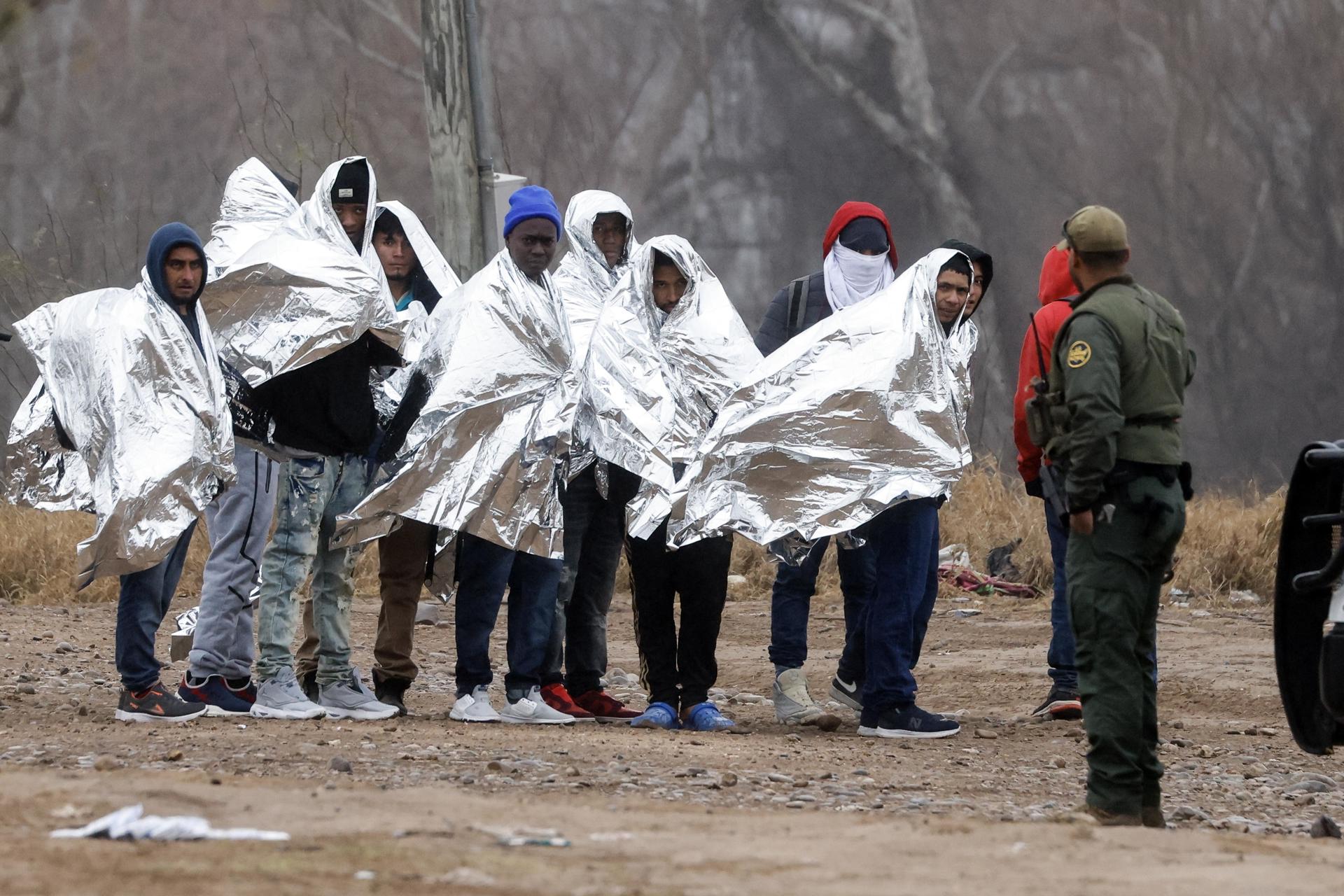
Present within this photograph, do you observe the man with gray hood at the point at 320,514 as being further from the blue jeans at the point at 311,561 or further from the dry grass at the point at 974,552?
the dry grass at the point at 974,552

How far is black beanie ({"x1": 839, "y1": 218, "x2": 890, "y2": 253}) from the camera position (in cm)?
676

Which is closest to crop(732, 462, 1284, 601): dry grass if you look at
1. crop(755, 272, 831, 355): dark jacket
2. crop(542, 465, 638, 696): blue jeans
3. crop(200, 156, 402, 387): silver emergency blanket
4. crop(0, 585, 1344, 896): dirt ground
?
crop(0, 585, 1344, 896): dirt ground

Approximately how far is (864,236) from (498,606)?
1.86 metres

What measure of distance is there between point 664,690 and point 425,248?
5.98 ft

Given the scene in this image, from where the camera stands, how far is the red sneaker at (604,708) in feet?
22.0

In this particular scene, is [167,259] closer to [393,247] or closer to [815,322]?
[393,247]

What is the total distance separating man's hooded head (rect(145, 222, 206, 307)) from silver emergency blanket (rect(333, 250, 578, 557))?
0.81 meters

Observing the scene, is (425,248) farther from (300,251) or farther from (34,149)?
(34,149)

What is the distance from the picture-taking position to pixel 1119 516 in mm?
4895

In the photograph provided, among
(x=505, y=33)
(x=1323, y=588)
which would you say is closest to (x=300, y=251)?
(x=1323, y=588)

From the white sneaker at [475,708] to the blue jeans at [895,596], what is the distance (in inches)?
51.5

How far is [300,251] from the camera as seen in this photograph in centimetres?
630

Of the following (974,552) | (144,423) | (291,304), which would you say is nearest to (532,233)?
(291,304)

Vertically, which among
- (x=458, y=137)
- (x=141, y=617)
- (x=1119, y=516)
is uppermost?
(x=458, y=137)
